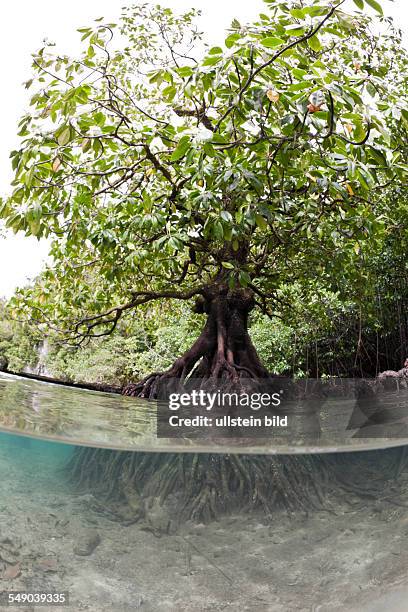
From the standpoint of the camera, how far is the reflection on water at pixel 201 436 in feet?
14.8

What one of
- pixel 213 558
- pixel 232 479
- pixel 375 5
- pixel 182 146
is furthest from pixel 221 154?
pixel 232 479

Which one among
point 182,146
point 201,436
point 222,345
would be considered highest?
point 182,146

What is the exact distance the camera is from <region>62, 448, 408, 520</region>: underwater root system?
419 centimetres

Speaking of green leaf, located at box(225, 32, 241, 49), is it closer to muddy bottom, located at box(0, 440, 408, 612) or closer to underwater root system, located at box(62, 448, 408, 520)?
muddy bottom, located at box(0, 440, 408, 612)

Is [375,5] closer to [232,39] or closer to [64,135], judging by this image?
[232,39]

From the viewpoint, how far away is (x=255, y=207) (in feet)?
9.24

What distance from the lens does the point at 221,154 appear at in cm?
243

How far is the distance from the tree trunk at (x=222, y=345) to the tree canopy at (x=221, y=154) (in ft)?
0.65

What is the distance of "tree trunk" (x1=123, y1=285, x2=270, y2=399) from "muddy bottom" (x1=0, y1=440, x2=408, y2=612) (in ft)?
4.45

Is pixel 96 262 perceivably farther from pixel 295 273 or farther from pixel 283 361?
pixel 283 361

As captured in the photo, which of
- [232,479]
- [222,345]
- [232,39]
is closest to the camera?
[232,39]

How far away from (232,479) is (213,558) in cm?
128

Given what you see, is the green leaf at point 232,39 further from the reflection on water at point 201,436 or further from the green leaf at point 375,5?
the reflection on water at point 201,436

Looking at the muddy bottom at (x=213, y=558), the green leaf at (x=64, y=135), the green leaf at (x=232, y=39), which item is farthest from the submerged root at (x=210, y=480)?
the green leaf at (x=232, y=39)
